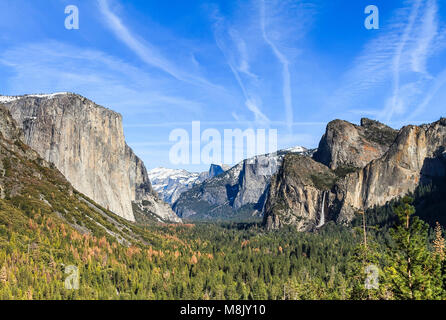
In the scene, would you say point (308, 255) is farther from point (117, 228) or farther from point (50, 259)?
point (50, 259)

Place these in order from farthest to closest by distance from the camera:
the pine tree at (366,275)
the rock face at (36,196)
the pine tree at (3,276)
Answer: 1. the rock face at (36,196)
2. the pine tree at (3,276)
3. the pine tree at (366,275)

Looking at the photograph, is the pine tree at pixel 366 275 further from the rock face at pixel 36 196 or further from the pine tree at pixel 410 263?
the rock face at pixel 36 196

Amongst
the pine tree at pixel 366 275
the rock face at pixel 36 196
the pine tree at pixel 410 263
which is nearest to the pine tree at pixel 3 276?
the rock face at pixel 36 196

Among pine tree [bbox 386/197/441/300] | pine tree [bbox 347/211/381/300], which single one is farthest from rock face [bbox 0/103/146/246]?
pine tree [bbox 386/197/441/300]

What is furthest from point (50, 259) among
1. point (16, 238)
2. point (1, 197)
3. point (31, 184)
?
point (31, 184)

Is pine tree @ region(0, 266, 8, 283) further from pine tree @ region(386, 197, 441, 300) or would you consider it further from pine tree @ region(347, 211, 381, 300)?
pine tree @ region(386, 197, 441, 300)

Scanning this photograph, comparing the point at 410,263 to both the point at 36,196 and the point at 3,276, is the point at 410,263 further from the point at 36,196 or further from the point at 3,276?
the point at 36,196

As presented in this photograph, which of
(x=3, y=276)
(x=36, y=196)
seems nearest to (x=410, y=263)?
(x=3, y=276)

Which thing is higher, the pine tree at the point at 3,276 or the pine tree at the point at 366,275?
the pine tree at the point at 366,275
